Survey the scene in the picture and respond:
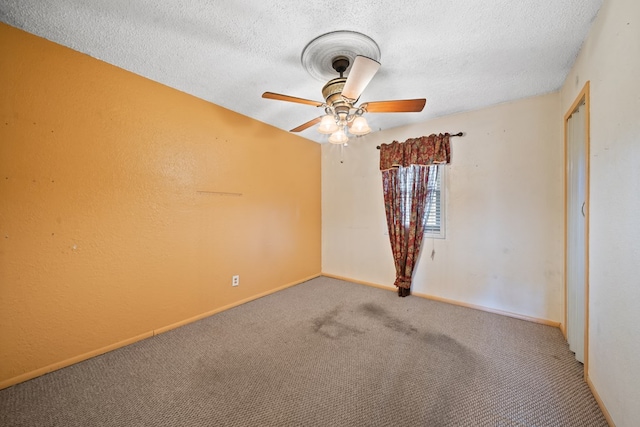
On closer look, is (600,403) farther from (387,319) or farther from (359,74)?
(359,74)

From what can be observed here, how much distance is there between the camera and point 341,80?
1708 millimetres

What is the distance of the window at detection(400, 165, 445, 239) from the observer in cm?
302

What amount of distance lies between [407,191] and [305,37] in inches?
85.7

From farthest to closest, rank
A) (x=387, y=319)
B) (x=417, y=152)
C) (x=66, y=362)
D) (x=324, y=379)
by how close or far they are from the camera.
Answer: (x=417, y=152), (x=387, y=319), (x=66, y=362), (x=324, y=379)

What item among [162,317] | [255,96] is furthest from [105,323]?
[255,96]

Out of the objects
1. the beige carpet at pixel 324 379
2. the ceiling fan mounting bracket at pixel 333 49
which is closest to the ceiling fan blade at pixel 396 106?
the ceiling fan mounting bracket at pixel 333 49

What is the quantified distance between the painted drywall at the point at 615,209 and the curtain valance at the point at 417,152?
1.36 metres

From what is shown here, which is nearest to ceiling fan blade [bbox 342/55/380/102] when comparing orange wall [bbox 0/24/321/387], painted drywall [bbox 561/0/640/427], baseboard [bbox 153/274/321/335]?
painted drywall [bbox 561/0/640/427]

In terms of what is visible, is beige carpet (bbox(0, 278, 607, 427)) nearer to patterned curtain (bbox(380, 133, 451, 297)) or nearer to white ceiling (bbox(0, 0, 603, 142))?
patterned curtain (bbox(380, 133, 451, 297))

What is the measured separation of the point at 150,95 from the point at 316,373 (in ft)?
8.75

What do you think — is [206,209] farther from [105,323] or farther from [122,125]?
[105,323]

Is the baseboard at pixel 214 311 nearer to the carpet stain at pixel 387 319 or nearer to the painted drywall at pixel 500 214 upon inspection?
the carpet stain at pixel 387 319

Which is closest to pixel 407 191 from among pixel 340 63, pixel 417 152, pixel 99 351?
pixel 417 152

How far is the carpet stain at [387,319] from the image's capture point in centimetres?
232
